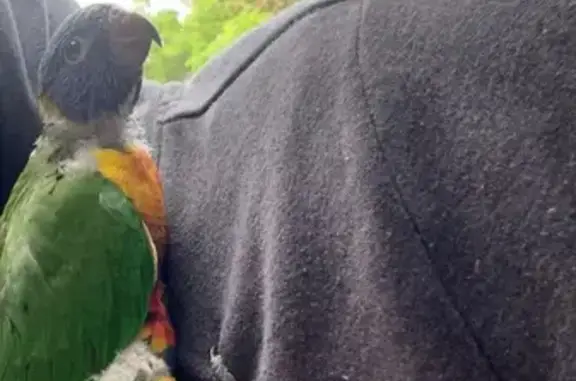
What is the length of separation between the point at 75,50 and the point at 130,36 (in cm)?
5

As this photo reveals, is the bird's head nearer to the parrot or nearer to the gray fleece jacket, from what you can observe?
the parrot

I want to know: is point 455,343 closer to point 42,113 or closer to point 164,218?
point 164,218

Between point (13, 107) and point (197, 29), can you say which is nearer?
point (13, 107)

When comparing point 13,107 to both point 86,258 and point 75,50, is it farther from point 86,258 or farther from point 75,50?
point 86,258

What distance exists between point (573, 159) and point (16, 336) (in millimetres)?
328

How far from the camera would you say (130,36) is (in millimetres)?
598

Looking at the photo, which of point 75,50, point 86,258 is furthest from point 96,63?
point 86,258

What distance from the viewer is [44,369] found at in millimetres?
476

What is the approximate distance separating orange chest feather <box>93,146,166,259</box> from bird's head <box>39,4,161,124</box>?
0.23 feet

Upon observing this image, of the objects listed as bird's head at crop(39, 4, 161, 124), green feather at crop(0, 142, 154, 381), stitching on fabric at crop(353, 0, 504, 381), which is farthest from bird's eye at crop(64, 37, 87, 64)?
stitching on fabric at crop(353, 0, 504, 381)

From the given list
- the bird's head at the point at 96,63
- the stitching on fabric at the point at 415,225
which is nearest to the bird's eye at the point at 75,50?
the bird's head at the point at 96,63

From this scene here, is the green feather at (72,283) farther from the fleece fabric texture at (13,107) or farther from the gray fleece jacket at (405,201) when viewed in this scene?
the fleece fabric texture at (13,107)

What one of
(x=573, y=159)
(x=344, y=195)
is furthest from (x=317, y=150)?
(x=573, y=159)

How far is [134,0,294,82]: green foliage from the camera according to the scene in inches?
30.5
